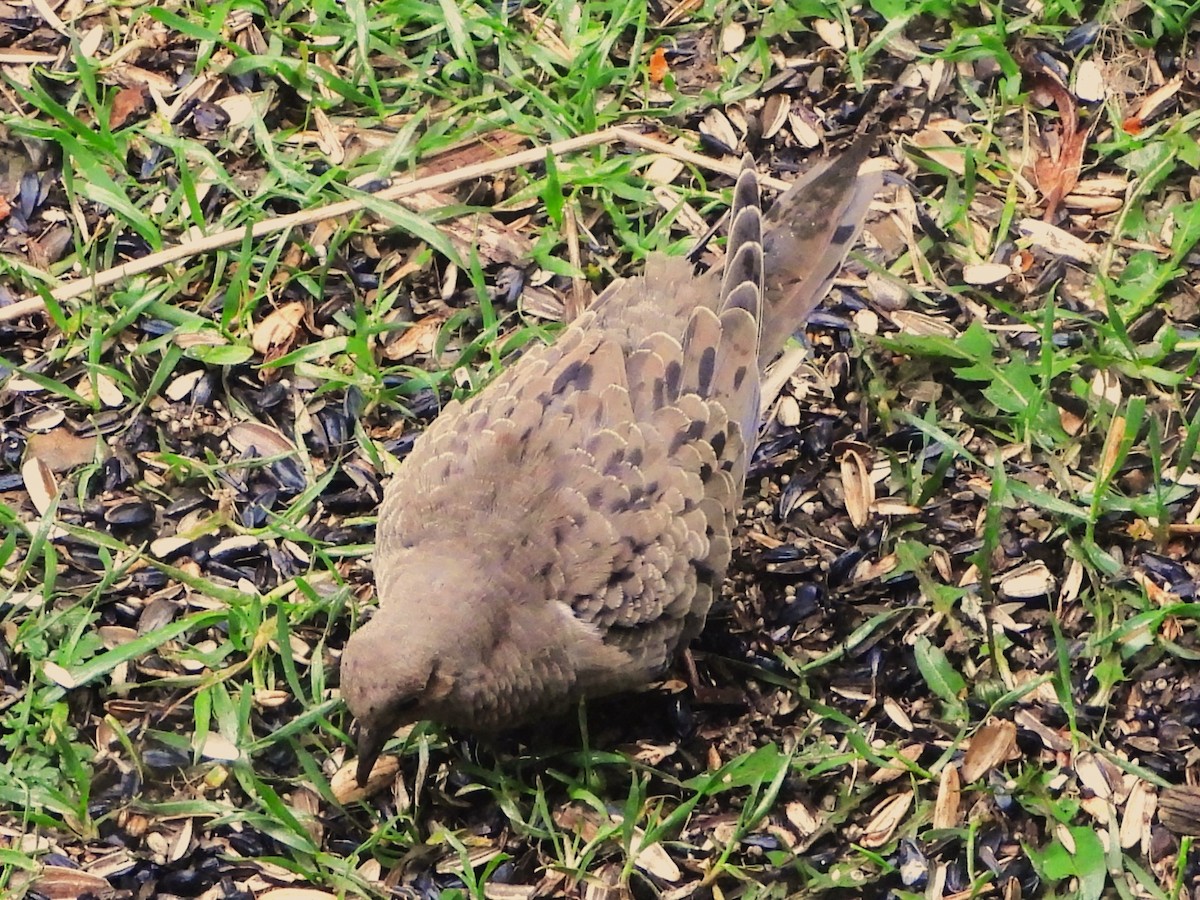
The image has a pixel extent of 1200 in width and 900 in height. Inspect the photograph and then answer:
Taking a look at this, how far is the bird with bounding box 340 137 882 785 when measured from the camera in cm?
350

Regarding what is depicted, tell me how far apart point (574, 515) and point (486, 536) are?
0.79 ft

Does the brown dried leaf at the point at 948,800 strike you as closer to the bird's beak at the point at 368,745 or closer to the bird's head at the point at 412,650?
the bird's head at the point at 412,650

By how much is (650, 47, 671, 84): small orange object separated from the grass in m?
0.06

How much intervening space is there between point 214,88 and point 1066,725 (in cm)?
368

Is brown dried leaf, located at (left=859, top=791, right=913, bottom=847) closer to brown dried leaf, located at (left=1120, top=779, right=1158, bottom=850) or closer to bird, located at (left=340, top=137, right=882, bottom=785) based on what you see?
brown dried leaf, located at (left=1120, top=779, right=1158, bottom=850)

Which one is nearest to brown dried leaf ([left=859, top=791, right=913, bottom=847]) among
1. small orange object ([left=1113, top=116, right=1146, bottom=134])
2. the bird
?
the bird

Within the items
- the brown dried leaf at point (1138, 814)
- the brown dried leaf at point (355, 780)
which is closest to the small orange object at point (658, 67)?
the brown dried leaf at point (355, 780)

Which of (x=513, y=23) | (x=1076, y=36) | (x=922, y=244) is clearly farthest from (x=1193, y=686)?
(x=513, y=23)

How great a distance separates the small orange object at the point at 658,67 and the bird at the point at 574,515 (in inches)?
47.0

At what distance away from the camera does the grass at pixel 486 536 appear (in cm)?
390

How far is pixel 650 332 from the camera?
13.2ft

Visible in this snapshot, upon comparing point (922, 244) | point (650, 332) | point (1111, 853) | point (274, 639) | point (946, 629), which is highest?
point (650, 332)

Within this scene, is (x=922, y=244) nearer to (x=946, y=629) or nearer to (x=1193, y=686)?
(x=946, y=629)

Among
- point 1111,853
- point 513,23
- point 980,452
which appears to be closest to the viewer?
point 1111,853
